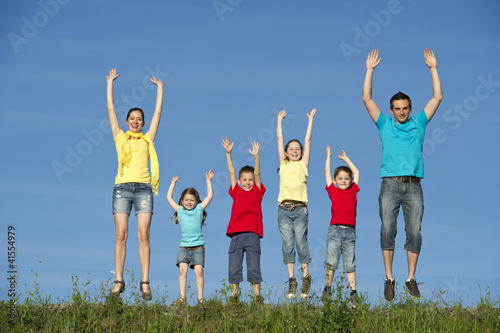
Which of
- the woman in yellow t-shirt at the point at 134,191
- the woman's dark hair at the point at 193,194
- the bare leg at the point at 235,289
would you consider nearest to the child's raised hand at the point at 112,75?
the woman in yellow t-shirt at the point at 134,191

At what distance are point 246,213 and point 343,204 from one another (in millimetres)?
1862

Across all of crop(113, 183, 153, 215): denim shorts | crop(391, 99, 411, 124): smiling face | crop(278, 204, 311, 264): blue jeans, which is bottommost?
crop(278, 204, 311, 264): blue jeans

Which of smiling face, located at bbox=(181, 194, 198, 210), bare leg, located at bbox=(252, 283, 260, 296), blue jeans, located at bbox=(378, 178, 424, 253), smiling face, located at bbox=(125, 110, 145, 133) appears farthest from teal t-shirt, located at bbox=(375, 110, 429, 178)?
smiling face, located at bbox=(125, 110, 145, 133)

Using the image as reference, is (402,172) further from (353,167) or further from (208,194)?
(208,194)

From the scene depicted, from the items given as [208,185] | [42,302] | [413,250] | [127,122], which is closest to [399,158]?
[413,250]

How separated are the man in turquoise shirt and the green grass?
0.61 metres

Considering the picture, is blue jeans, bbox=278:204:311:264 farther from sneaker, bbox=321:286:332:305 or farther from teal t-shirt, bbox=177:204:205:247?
teal t-shirt, bbox=177:204:205:247

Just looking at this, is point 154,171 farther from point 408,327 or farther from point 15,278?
point 408,327

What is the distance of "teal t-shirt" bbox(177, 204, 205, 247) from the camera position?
13.2 metres

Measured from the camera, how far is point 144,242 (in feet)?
41.4

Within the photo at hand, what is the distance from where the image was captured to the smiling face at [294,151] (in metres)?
13.2

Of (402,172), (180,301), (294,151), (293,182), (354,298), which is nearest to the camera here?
(402,172)

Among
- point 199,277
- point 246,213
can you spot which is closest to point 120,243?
point 199,277

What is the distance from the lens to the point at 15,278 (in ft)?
42.0
